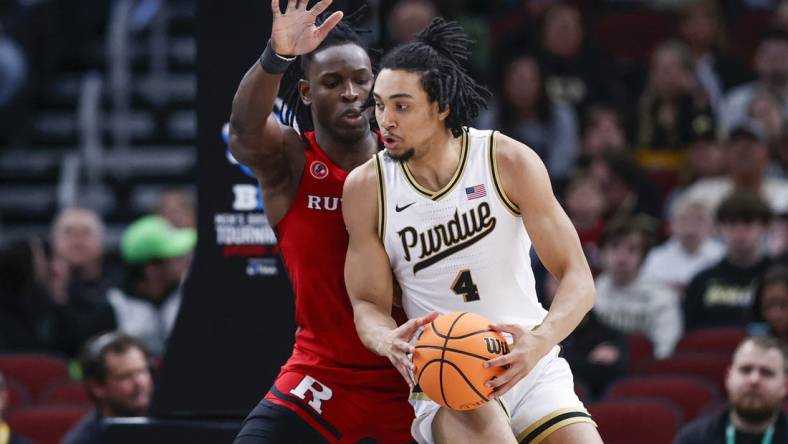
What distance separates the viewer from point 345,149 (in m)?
5.39

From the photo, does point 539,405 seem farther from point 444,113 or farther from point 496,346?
point 444,113

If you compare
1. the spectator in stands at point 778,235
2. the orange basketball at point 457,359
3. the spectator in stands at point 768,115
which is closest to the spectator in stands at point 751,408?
the spectator in stands at point 778,235

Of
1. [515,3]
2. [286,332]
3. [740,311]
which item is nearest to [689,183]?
[740,311]

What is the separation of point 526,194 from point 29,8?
10174 millimetres

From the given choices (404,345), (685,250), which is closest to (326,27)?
(404,345)

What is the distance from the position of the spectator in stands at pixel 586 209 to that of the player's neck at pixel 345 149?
5.08 metres

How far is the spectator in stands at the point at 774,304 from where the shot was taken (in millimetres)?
8336

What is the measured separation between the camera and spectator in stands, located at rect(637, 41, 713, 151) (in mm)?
11703

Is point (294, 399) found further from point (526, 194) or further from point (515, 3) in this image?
point (515, 3)

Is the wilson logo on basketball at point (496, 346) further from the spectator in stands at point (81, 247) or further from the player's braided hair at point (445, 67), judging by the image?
the spectator in stands at point (81, 247)

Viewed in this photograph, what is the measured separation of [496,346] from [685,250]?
6.07m

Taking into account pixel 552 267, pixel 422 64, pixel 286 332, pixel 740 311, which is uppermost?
pixel 422 64

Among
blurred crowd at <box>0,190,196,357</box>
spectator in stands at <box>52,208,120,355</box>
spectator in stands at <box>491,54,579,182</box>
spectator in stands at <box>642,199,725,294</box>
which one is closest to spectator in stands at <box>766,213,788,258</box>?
spectator in stands at <box>642,199,725,294</box>

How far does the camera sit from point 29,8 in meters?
13.9
